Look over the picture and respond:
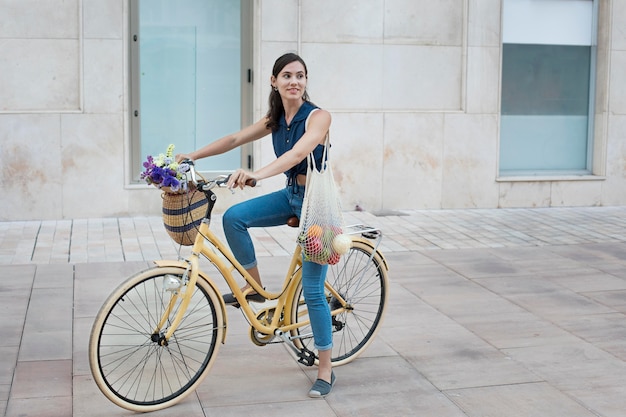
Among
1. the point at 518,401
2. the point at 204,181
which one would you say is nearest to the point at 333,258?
the point at 204,181

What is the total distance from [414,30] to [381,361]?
673 centimetres

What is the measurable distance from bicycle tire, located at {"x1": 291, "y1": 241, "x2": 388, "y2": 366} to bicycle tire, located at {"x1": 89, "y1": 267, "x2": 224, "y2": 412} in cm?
60

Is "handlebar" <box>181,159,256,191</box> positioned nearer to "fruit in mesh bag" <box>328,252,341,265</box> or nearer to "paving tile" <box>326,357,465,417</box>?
"fruit in mesh bag" <box>328,252,341,265</box>

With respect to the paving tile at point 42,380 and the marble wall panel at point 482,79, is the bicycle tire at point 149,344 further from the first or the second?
the marble wall panel at point 482,79

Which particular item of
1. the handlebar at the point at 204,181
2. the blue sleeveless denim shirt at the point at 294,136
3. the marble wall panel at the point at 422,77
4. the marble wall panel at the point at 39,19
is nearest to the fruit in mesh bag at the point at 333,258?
the blue sleeveless denim shirt at the point at 294,136

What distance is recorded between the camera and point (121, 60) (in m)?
10.7

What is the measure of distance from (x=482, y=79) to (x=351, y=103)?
1662mm

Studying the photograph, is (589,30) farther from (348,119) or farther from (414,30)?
(348,119)

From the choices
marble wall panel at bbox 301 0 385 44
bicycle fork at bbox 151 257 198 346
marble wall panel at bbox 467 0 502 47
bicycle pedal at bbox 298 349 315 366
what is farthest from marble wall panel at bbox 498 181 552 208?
bicycle fork at bbox 151 257 198 346

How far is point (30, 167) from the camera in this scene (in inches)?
416

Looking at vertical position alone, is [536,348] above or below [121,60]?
below

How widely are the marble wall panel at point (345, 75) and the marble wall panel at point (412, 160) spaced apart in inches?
14.8

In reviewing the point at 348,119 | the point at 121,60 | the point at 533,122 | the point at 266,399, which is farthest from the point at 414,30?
the point at 266,399

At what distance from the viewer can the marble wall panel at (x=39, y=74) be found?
10469 millimetres
